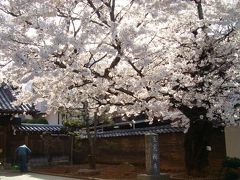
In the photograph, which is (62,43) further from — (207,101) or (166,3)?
(207,101)

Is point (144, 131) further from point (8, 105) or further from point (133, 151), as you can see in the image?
point (8, 105)

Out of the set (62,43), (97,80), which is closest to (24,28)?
(62,43)

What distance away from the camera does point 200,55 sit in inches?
567

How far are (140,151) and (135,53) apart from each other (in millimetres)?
11984

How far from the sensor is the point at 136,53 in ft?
42.6

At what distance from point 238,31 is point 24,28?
686 cm

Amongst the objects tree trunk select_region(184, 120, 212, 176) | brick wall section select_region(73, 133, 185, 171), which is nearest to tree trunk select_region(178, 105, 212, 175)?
tree trunk select_region(184, 120, 212, 176)

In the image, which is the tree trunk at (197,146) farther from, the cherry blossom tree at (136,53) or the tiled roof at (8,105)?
the tiled roof at (8,105)

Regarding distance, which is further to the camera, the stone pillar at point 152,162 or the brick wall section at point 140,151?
the brick wall section at point 140,151

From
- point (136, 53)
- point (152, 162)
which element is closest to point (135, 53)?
point (136, 53)

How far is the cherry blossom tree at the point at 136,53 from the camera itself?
495 inches

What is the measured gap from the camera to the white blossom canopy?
12.6 metres

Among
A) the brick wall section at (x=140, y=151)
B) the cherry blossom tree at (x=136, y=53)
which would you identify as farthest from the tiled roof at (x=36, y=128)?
the cherry blossom tree at (x=136, y=53)

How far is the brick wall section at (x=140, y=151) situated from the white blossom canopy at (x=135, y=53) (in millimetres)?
4326
